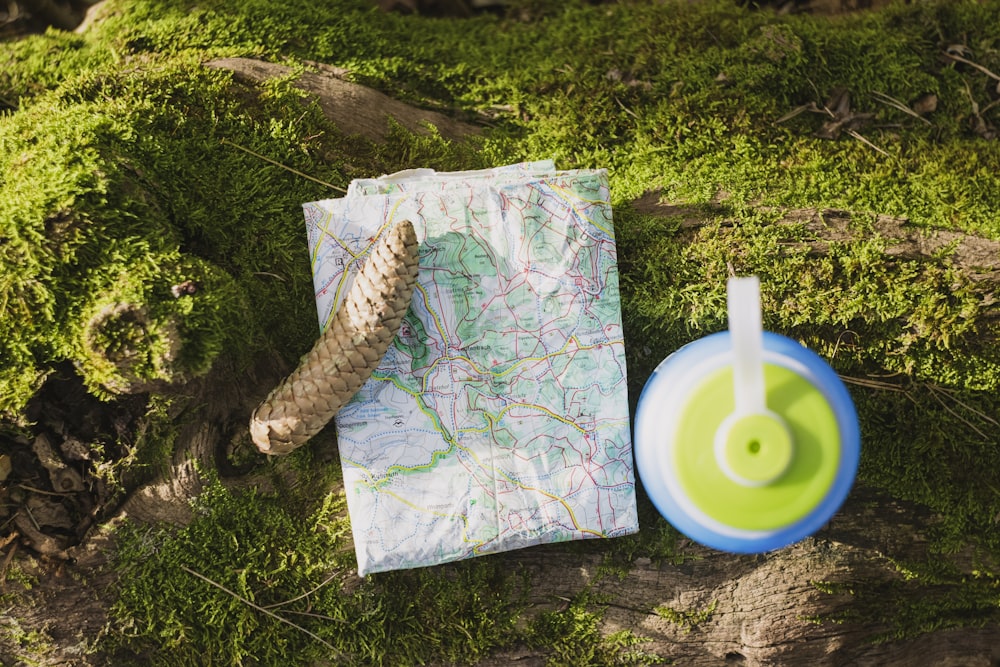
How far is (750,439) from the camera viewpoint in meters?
1.67

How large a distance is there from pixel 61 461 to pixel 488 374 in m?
1.13

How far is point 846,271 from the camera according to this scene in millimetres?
2078

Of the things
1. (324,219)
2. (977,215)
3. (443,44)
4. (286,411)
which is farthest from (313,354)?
(977,215)

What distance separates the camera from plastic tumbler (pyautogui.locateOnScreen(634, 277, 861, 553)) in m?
1.67

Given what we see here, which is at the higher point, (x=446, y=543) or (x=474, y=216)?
Answer: (x=474, y=216)

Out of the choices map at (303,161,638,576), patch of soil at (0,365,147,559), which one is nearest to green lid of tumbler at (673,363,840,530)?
map at (303,161,638,576)

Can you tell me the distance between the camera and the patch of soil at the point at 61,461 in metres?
1.83

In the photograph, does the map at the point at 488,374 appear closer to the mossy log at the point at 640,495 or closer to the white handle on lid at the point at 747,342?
the mossy log at the point at 640,495

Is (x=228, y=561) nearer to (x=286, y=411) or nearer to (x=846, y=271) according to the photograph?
(x=286, y=411)

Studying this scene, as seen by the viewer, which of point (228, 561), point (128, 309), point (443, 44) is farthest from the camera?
point (443, 44)

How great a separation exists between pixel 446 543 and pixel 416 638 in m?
0.30

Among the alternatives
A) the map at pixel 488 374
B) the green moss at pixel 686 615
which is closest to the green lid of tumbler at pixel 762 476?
the map at pixel 488 374

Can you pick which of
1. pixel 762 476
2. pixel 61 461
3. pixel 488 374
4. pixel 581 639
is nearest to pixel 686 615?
pixel 581 639

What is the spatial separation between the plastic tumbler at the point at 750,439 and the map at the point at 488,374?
0.98ft
